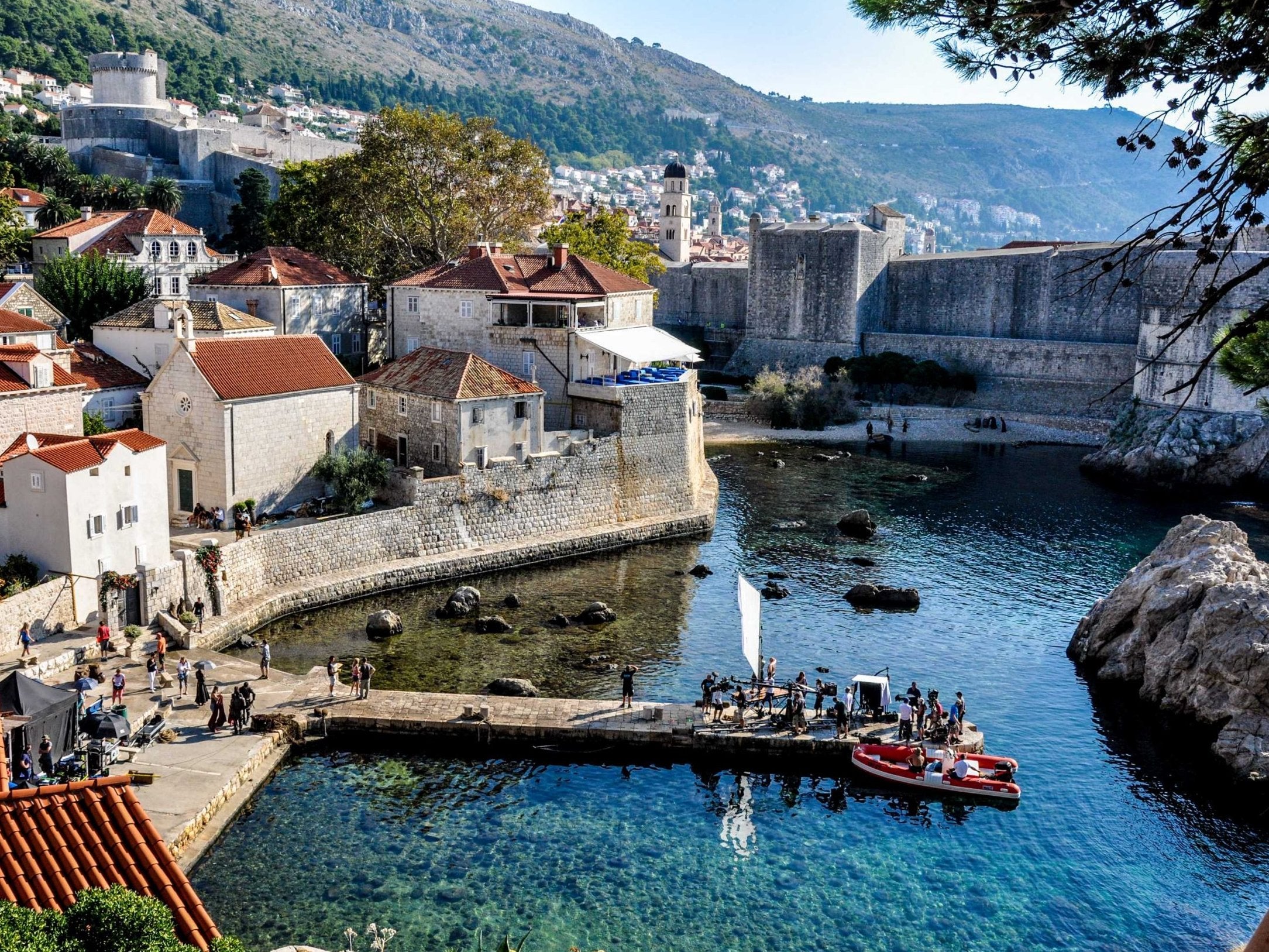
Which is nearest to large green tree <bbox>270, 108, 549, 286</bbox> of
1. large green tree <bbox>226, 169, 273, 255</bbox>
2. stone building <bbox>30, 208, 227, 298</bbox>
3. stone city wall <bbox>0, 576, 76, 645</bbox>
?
stone building <bbox>30, 208, 227, 298</bbox>

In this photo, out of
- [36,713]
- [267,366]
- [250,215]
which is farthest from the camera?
[250,215]

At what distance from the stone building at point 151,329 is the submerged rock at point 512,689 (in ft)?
51.2

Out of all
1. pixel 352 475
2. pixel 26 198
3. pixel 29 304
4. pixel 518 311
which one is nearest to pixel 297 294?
pixel 518 311

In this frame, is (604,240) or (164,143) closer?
(604,240)

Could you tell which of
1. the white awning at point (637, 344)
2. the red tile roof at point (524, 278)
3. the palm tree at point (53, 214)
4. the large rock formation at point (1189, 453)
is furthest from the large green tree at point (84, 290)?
the large rock formation at point (1189, 453)

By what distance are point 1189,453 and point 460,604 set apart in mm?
37807

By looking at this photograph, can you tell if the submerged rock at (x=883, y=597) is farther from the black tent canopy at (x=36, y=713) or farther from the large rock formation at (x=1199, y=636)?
the black tent canopy at (x=36, y=713)

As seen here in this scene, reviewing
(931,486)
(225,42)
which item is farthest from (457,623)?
(225,42)

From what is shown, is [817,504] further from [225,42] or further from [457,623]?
[225,42]

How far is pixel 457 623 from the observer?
31.8 m

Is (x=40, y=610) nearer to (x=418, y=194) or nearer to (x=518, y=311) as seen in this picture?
(x=518, y=311)

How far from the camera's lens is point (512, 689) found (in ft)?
88.0

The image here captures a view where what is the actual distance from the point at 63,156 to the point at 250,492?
53659mm

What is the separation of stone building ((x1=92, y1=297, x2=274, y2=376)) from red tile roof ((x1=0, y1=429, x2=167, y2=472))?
276 inches
